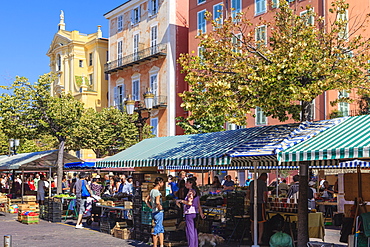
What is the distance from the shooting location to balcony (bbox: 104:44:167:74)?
41.2 m

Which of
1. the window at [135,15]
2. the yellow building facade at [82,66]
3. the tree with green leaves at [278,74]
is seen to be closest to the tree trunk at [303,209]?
the tree with green leaves at [278,74]

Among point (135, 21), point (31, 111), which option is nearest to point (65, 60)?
point (135, 21)

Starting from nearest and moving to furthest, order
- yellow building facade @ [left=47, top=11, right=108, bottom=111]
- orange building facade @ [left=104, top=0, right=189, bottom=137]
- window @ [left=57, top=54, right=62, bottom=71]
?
orange building facade @ [left=104, top=0, right=189, bottom=137] < yellow building facade @ [left=47, top=11, right=108, bottom=111] < window @ [left=57, top=54, right=62, bottom=71]

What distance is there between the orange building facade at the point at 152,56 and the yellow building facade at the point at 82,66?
13.0 ft

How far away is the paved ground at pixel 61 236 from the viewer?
13.4 meters

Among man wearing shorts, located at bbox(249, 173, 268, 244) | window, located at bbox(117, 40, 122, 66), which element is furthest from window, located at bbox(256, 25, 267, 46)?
window, located at bbox(117, 40, 122, 66)

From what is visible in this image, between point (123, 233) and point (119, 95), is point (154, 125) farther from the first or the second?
point (123, 233)

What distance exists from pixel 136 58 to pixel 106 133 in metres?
9.34

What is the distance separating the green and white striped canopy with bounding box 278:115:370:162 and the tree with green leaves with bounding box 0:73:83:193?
17.0 m

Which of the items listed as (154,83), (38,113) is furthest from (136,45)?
(38,113)

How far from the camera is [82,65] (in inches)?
2170

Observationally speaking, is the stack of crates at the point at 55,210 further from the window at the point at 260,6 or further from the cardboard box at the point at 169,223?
the window at the point at 260,6

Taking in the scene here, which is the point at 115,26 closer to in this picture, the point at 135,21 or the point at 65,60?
the point at 135,21

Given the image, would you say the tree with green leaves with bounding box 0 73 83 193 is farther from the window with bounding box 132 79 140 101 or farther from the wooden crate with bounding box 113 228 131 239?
the window with bounding box 132 79 140 101
